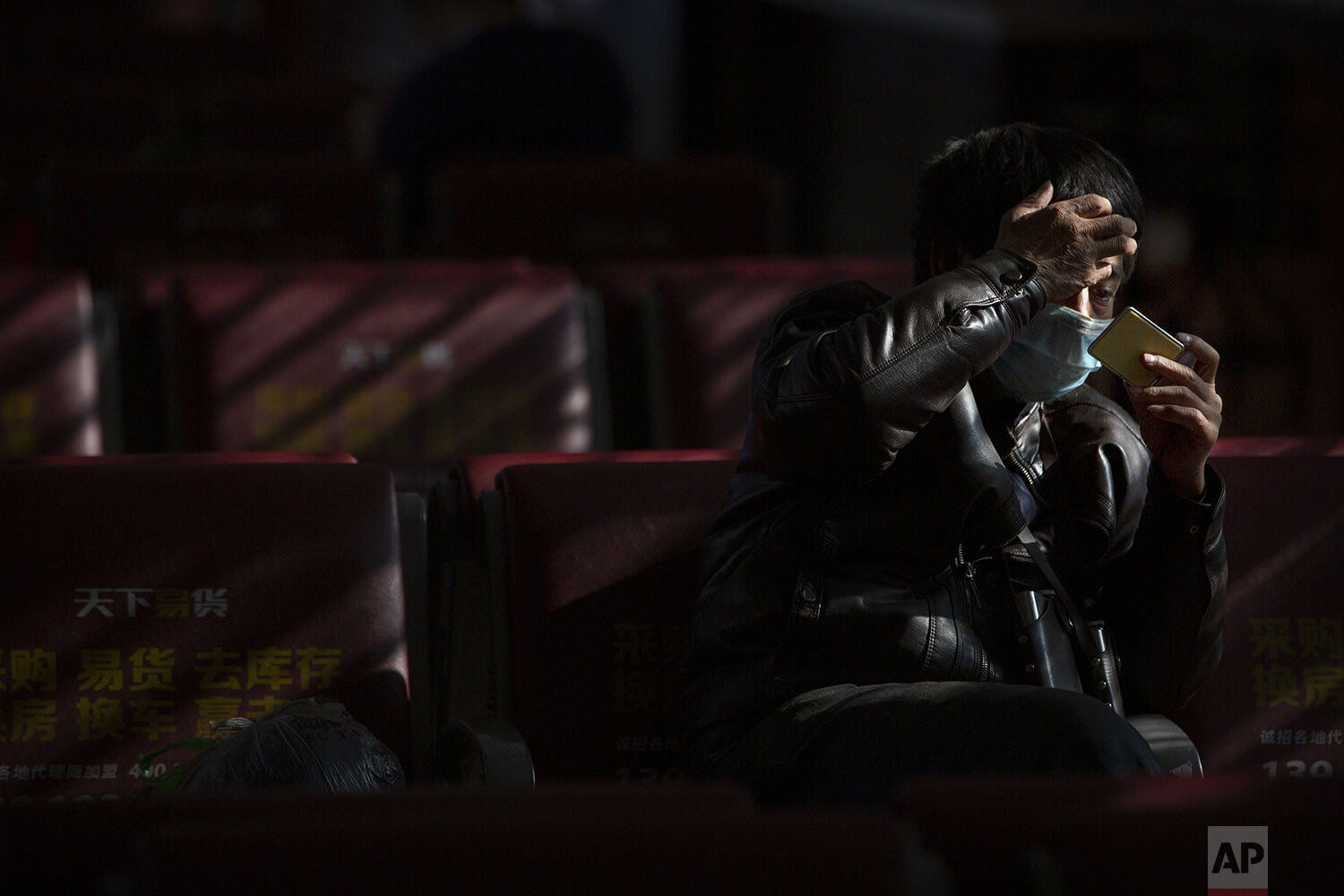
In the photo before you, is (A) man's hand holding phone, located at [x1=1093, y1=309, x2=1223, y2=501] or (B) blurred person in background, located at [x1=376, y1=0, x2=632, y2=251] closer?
(A) man's hand holding phone, located at [x1=1093, y1=309, x2=1223, y2=501]

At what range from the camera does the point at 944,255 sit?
1710 mm

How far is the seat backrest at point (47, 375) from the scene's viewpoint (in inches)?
109

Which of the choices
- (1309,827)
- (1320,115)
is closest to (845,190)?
(1320,115)

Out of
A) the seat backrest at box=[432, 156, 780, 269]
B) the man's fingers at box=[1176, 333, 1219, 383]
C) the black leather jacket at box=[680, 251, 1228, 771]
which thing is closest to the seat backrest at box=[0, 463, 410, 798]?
the black leather jacket at box=[680, 251, 1228, 771]

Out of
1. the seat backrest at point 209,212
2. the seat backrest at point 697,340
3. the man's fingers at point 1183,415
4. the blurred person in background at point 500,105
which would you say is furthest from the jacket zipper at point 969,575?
the blurred person in background at point 500,105

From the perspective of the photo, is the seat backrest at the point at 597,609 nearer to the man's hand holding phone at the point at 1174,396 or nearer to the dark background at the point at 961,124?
the man's hand holding phone at the point at 1174,396

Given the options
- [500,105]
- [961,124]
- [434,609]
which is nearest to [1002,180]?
[434,609]

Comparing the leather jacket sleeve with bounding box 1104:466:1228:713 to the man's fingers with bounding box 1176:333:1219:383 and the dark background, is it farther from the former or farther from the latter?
the dark background

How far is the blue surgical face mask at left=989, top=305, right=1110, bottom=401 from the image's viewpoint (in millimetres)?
1627

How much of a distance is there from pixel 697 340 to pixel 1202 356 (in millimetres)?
1378

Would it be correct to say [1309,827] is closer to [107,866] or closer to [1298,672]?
[107,866]

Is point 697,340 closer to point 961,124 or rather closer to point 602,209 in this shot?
point 602,209

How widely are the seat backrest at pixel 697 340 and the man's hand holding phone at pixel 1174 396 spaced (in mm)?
1246

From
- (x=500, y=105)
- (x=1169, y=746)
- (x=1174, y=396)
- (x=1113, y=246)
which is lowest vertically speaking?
(x=1169, y=746)
